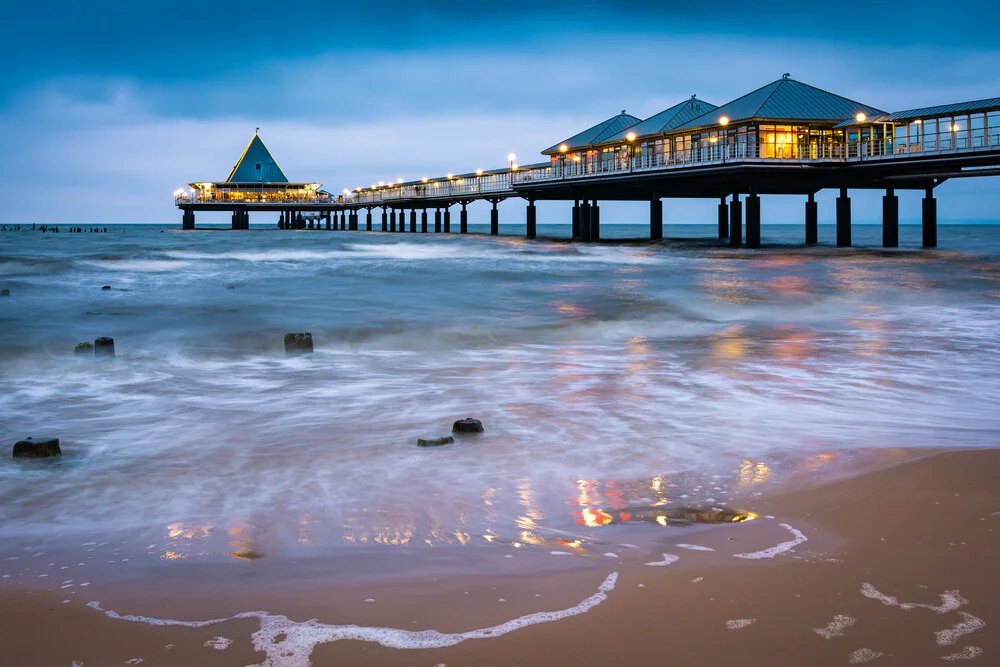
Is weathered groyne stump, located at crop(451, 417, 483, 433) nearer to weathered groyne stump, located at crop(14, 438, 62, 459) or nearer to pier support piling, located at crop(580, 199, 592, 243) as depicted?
weathered groyne stump, located at crop(14, 438, 62, 459)

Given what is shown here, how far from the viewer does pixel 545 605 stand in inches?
156

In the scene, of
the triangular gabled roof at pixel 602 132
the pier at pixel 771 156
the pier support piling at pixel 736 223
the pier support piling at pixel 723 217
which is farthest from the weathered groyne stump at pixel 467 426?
the pier support piling at pixel 723 217

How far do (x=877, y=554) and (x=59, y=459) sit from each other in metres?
5.96

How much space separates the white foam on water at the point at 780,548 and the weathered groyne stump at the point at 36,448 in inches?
211

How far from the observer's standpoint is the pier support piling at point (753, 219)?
44.3 meters

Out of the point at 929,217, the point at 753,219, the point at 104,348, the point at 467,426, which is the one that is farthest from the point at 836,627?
the point at 929,217

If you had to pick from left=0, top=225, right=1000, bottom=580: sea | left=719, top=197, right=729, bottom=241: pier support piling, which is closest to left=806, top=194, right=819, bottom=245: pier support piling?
left=719, top=197, right=729, bottom=241: pier support piling

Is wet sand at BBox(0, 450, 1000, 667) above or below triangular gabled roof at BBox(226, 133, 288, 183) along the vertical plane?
below

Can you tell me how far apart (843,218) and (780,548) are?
47.3 m

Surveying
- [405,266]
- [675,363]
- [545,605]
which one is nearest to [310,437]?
[545,605]

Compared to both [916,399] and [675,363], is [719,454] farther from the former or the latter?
[675,363]

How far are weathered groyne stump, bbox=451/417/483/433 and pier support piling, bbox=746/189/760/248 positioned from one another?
39.1 m

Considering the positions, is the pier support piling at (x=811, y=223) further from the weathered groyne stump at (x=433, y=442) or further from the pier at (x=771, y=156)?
the weathered groyne stump at (x=433, y=442)

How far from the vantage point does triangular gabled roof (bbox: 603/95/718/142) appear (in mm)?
53125
